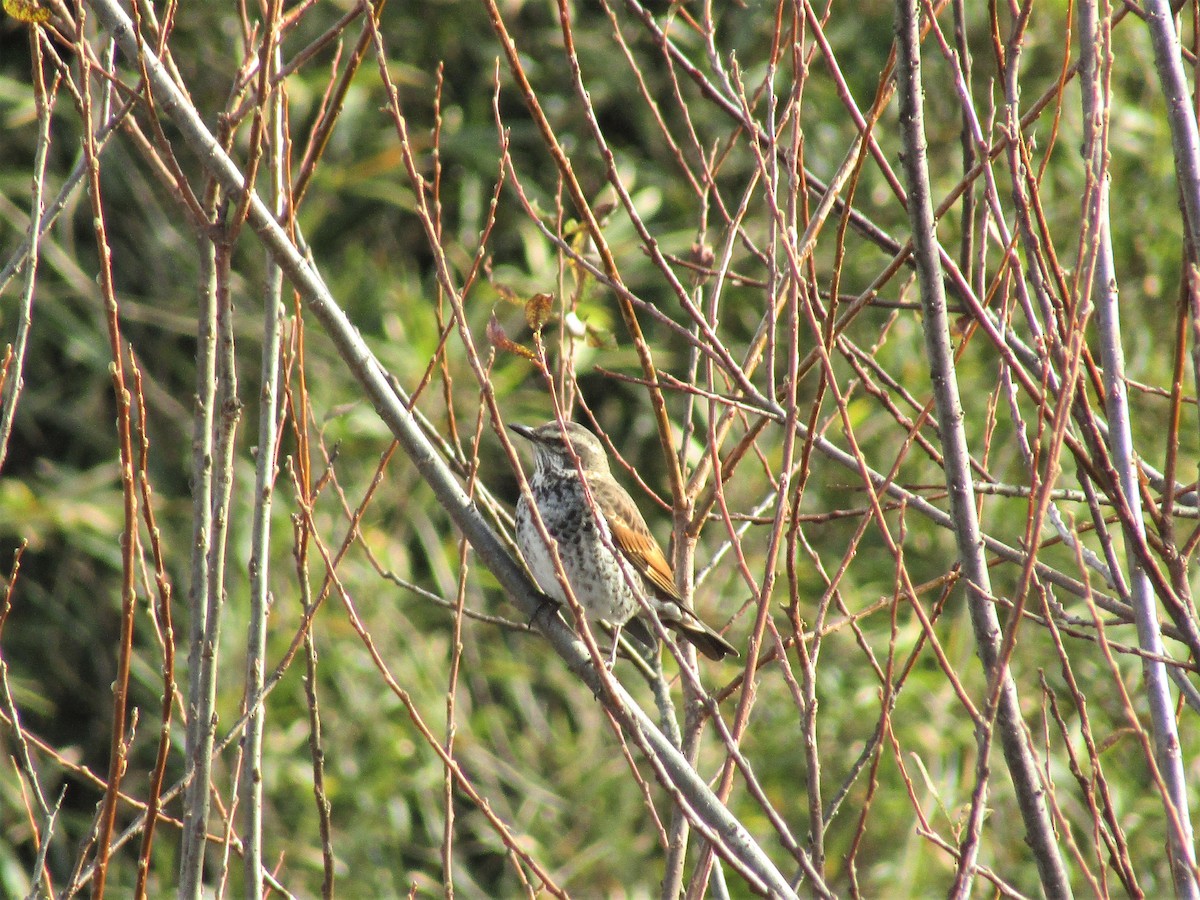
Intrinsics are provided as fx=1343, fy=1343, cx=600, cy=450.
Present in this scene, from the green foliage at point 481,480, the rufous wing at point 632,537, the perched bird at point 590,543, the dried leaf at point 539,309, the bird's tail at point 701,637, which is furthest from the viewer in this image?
the green foliage at point 481,480

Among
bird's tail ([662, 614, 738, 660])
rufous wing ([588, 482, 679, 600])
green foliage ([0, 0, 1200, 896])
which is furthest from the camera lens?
green foliage ([0, 0, 1200, 896])

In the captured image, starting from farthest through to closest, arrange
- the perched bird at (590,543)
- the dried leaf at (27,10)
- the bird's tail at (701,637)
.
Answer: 1. the perched bird at (590,543)
2. the bird's tail at (701,637)
3. the dried leaf at (27,10)

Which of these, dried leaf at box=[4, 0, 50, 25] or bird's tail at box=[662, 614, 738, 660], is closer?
dried leaf at box=[4, 0, 50, 25]

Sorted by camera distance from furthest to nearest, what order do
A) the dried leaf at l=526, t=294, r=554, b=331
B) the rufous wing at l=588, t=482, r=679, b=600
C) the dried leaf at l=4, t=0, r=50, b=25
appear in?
the rufous wing at l=588, t=482, r=679, b=600, the dried leaf at l=526, t=294, r=554, b=331, the dried leaf at l=4, t=0, r=50, b=25

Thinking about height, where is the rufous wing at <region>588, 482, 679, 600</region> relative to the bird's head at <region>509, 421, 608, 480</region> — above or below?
below

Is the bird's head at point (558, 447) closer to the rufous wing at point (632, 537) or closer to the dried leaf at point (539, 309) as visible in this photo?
the rufous wing at point (632, 537)

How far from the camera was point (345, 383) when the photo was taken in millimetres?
6262

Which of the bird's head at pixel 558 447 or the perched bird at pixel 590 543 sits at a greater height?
the bird's head at pixel 558 447

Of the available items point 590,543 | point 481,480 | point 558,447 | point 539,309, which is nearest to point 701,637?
point 590,543

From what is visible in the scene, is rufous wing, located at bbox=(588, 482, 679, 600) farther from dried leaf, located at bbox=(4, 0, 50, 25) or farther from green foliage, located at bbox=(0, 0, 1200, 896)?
dried leaf, located at bbox=(4, 0, 50, 25)

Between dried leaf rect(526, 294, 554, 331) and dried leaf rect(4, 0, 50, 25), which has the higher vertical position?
dried leaf rect(4, 0, 50, 25)

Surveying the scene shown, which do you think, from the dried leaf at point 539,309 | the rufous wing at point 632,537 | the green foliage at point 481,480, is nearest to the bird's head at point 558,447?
the rufous wing at point 632,537

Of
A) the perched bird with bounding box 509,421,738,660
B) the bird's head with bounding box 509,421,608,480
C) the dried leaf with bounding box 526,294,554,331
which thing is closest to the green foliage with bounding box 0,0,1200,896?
the bird's head with bounding box 509,421,608,480

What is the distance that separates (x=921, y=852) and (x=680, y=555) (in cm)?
347
